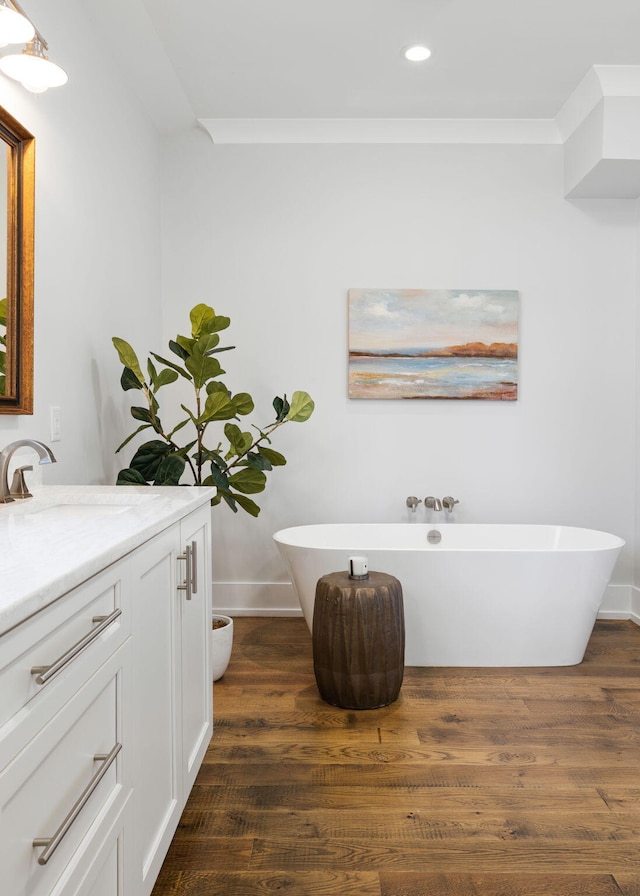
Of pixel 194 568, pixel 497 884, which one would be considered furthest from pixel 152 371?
pixel 497 884

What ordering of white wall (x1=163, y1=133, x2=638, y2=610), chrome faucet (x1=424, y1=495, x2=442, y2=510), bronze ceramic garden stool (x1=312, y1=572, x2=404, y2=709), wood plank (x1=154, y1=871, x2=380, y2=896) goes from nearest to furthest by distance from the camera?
wood plank (x1=154, y1=871, x2=380, y2=896)
bronze ceramic garden stool (x1=312, y1=572, x2=404, y2=709)
chrome faucet (x1=424, y1=495, x2=442, y2=510)
white wall (x1=163, y1=133, x2=638, y2=610)

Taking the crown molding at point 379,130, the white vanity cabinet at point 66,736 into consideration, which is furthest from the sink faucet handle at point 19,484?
the crown molding at point 379,130

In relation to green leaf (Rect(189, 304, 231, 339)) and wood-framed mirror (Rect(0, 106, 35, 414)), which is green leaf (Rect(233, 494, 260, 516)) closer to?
green leaf (Rect(189, 304, 231, 339))

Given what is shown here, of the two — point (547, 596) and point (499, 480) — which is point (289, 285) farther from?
point (547, 596)

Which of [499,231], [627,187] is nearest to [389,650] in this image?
[499,231]

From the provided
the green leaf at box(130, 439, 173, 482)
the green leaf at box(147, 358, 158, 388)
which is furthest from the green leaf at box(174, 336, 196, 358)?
the green leaf at box(130, 439, 173, 482)

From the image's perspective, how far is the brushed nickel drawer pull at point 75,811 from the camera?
0.82 meters

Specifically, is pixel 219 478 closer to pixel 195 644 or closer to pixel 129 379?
pixel 129 379

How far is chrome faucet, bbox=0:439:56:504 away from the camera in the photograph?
1.58 metres

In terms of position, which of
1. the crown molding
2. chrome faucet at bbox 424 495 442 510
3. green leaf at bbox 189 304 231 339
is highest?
the crown molding

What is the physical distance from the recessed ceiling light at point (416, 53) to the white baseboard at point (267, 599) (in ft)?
9.00

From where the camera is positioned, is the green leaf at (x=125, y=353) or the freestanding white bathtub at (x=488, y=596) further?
the freestanding white bathtub at (x=488, y=596)

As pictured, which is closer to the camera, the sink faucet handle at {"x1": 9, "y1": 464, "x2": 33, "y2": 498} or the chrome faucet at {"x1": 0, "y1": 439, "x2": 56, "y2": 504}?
the chrome faucet at {"x1": 0, "y1": 439, "x2": 56, "y2": 504}

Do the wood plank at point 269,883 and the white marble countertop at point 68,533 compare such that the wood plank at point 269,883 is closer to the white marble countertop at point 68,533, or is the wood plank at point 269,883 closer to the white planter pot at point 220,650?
the white marble countertop at point 68,533
